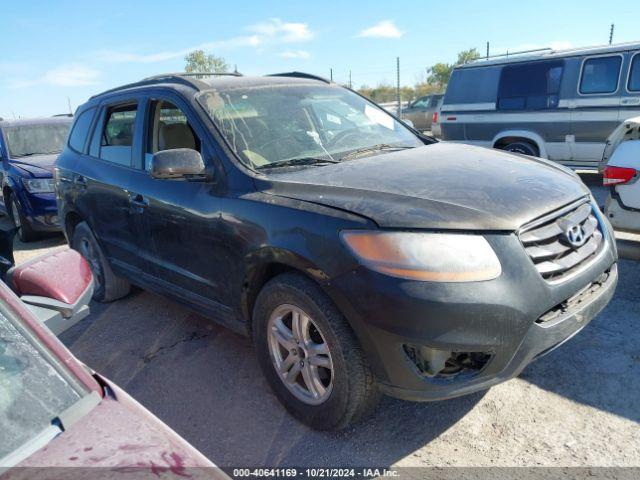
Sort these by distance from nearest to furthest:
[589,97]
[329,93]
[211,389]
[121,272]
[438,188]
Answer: [438,188] < [211,389] < [329,93] < [121,272] < [589,97]

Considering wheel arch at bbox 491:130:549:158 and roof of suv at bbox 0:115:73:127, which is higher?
roof of suv at bbox 0:115:73:127

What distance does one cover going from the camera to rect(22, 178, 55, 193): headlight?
23.4 feet

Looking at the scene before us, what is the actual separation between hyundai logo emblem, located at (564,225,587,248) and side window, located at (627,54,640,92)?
22.0ft

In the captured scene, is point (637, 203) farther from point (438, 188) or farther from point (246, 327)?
point (246, 327)

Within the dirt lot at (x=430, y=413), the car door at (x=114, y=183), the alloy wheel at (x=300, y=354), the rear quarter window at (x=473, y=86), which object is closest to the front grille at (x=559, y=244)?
the dirt lot at (x=430, y=413)

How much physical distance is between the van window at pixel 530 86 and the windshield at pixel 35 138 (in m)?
7.64

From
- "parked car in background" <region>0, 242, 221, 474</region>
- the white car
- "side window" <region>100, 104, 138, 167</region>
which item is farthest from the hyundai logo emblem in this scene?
"side window" <region>100, 104, 138, 167</region>

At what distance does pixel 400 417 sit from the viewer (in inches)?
109

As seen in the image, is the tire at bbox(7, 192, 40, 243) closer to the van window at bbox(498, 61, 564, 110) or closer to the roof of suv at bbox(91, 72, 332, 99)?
the roof of suv at bbox(91, 72, 332, 99)

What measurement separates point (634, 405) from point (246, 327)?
2142 millimetres

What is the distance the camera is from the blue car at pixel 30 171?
715cm

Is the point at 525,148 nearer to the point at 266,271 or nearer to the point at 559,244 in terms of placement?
the point at 559,244

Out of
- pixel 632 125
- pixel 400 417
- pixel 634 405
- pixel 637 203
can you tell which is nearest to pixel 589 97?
pixel 632 125

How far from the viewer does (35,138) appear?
840cm
